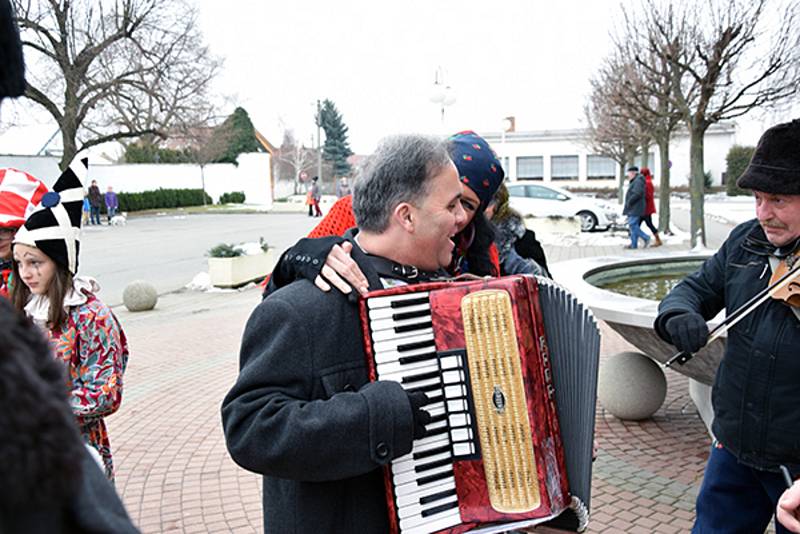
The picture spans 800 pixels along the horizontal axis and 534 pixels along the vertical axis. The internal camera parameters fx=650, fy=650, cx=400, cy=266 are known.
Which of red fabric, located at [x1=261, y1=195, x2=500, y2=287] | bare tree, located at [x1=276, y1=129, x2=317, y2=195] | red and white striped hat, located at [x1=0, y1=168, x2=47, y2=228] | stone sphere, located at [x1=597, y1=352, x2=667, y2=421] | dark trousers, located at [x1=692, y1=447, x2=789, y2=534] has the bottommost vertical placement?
stone sphere, located at [x1=597, y1=352, x2=667, y2=421]

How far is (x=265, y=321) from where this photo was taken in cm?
173

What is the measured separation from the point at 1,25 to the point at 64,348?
235 centimetres

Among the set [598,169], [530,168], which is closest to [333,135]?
[530,168]

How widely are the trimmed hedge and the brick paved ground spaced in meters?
30.6

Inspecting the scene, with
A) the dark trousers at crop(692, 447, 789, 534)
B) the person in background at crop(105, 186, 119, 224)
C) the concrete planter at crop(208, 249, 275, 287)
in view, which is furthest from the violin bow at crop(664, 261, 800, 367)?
the person in background at crop(105, 186, 119, 224)

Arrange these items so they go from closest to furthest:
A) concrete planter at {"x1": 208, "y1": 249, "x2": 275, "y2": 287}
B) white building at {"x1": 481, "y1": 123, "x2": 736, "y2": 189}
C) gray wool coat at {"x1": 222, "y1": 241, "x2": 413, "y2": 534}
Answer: gray wool coat at {"x1": 222, "y1": 241, "x2": 413, "y2": 534}, concrete planter at {"x1": 208, "y1": 249, "x2": 275, "y2": 287}, white building at {"x1": 481, "y1": 123, "x2": 736, "y2": 189}

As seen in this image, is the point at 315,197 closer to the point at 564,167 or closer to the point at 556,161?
the point at 556,161

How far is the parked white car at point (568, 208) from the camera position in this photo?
20.8m

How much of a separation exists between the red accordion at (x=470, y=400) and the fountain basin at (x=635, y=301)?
1793 millimetres

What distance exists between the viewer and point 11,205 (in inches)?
120

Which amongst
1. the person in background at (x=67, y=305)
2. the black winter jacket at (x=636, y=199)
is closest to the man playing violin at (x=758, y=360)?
the person in background at (x=67, y=305)

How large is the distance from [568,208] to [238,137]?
35.8 metres

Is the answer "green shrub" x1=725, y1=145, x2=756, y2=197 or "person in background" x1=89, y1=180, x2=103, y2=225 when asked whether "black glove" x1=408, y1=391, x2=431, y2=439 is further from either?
"green shrub" x1=725, y1=145, x2=756, y2=197

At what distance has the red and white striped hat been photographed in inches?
119
